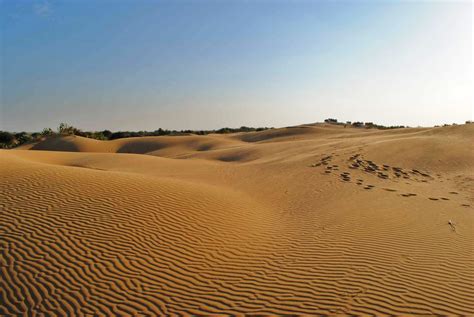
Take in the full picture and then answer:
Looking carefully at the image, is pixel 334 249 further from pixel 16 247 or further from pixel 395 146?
pixel 395 146

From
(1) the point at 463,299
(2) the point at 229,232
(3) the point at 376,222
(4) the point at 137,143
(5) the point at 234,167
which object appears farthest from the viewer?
(4) the point at 137,143

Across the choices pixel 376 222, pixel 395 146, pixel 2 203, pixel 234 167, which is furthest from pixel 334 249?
pixel 395 146

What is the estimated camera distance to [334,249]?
7.26 metres

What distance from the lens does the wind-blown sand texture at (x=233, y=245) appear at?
5.33 metres

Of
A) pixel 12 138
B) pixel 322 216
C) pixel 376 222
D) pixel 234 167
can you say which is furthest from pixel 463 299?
pixel 12 138

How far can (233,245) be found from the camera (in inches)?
299

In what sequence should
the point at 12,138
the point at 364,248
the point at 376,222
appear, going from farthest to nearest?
the point at 12,138 < the point at 376,222 < the point at 364,248

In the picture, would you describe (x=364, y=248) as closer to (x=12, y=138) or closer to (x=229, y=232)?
(x=229, y=232)

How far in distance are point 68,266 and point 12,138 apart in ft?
188

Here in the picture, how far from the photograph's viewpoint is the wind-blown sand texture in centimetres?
533

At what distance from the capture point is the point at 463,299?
17.3 ft

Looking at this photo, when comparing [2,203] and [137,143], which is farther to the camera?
[137,143]

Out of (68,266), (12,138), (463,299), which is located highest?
(12,138)

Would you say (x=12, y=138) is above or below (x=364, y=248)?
above
